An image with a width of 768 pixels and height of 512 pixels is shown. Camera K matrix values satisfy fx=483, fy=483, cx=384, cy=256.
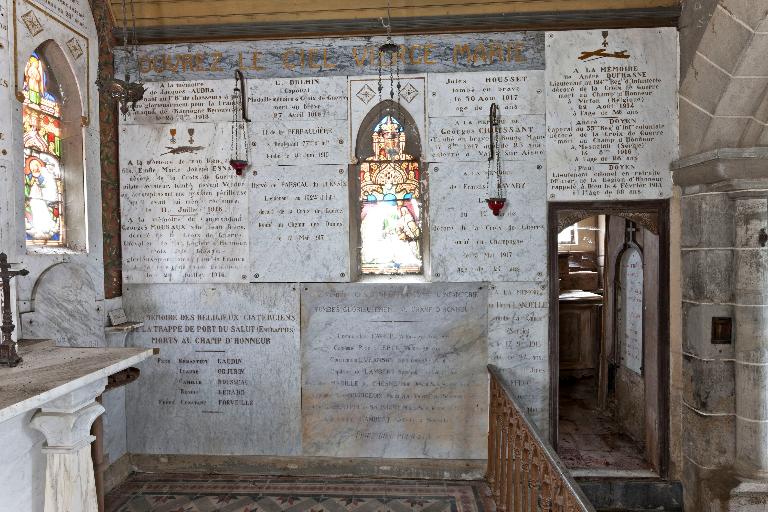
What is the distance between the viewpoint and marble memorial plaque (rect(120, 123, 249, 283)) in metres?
4.79

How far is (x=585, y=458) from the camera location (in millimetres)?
4902

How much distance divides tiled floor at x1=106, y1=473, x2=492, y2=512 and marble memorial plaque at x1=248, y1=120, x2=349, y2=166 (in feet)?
10.1

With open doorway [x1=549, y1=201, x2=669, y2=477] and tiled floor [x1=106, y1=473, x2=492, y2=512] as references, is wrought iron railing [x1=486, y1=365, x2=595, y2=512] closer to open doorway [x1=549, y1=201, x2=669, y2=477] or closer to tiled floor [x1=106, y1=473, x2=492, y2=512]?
tiled floor [x1=106, y1=473, x2=492, y2=512]

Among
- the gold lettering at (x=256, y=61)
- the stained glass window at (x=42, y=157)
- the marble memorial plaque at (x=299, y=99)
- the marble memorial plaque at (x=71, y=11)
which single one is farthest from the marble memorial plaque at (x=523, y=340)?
the marble memorial plaque at (x=71, y=11)

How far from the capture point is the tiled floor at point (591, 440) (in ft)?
15.8

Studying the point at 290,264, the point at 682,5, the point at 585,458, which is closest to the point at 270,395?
the point at 290,264

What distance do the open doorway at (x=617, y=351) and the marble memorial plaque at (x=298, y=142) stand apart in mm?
2170

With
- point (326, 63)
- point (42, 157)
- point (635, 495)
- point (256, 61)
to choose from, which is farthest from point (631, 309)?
point (42, 157)

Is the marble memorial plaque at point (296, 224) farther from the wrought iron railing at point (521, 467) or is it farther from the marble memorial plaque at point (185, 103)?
the wrought iron railing at point (521, 467)

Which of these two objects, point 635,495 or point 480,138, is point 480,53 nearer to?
point 480,138

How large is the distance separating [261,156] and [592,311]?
16.9 feet

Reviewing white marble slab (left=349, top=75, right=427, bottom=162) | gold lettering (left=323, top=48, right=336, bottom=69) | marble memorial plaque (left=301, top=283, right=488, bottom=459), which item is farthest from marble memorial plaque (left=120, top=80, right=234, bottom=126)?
marble memorial plaque (left=301, top=283, right=488, bottom=459)

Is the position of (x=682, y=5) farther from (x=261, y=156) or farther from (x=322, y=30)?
(x=261, y=156)

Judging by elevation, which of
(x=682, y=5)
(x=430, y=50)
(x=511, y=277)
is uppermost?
(x=682, y=5)
